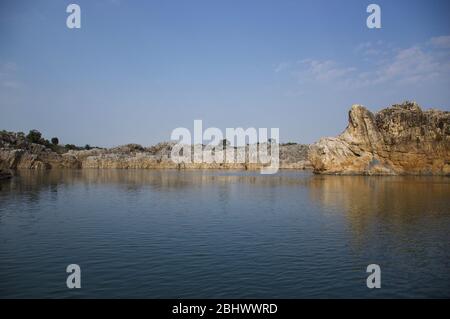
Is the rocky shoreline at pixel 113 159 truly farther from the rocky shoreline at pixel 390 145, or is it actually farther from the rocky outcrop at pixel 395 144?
the rocky outcrop at pixel 395 144

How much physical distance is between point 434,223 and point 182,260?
17707 millimetres

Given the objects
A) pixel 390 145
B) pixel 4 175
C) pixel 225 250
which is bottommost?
pixel 225 250

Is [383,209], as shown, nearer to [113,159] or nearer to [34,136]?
[113,159]

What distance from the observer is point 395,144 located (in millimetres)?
93688

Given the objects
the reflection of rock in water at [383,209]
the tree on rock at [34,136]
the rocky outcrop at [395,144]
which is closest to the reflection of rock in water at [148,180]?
the rocky outcrop at [395,144]

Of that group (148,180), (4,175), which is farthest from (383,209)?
(4,175)

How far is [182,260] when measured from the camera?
18.5m

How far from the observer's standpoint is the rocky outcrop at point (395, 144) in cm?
9294

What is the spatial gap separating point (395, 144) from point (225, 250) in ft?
271

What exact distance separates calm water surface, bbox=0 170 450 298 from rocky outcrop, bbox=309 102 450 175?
197ft

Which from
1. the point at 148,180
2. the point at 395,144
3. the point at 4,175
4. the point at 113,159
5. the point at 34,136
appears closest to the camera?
the point at 4,175

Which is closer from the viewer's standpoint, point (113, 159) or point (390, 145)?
point (390, 145)
